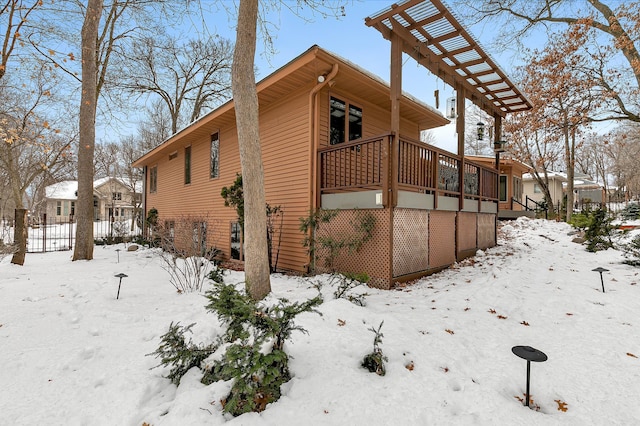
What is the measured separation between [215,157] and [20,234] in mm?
5312

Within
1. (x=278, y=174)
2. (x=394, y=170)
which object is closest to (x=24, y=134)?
(x=278, y=174)

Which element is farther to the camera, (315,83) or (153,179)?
(153,179)

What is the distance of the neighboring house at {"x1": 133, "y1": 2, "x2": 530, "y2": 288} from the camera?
5.69 meters

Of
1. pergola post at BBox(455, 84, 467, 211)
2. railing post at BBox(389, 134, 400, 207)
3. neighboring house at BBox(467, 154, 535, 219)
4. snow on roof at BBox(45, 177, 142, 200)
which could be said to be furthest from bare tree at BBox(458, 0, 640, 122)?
snow on roof at BBox(45, 177, 142, 200)

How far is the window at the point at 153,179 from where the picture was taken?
15.7 metres

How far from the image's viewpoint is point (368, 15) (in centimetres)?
542

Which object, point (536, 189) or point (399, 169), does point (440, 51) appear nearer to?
point (399, 169)

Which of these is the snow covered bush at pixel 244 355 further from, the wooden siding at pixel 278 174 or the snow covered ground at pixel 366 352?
the wooden siding at pixel 278 174

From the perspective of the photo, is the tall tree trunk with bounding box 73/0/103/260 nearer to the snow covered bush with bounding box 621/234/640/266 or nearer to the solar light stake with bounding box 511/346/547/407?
the solar light stake with bounding box 511/346/547/407

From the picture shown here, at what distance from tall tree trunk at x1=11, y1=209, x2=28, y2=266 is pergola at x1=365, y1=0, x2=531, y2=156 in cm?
864

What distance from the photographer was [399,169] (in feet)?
18.6

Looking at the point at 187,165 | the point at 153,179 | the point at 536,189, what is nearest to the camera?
the point at 187,165

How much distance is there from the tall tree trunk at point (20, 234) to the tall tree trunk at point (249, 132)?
6.53 metres

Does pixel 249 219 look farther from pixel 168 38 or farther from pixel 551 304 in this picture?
pixel 168 38
